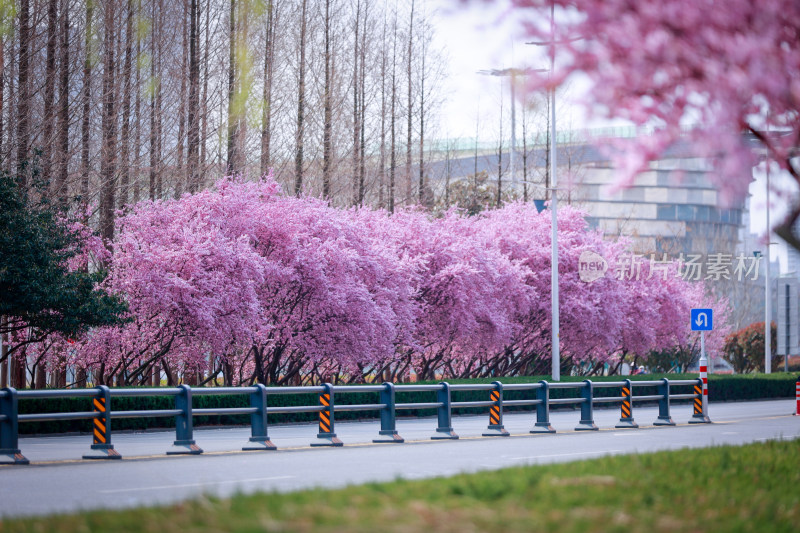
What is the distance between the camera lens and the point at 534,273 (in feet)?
144

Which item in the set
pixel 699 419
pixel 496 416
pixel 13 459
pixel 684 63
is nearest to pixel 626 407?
pixel 699 419

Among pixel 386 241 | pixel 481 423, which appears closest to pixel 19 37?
pixel 386 241

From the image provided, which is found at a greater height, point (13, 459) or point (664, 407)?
point (13, 459)

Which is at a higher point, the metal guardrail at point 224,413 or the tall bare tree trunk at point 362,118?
the tall bare tree trunk at point 362,118

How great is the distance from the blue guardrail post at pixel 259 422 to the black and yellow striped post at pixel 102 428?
2511 millimetres

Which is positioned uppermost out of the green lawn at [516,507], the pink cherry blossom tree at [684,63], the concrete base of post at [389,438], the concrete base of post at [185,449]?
the pink cherry blossom tree at [684,63]

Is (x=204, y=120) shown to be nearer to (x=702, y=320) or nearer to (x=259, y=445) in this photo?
(x=702, y=320)

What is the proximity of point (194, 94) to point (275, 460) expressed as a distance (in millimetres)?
23754

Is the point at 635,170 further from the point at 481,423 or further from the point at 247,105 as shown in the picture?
the point at 247,105

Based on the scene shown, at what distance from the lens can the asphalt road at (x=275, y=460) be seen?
1126cm

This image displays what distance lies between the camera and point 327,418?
62.4ft

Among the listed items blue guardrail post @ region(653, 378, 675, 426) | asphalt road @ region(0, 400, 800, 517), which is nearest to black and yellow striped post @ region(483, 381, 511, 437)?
asphalt road @ region(0, 400, 800, 517)

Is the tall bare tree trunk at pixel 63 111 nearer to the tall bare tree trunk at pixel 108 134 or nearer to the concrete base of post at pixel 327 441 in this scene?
the tall bare tree trunk at pixel 108 134

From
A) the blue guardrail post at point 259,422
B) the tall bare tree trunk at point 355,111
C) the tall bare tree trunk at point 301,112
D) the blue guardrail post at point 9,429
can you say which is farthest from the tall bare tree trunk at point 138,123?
the blue guardrail post at point 9,429
